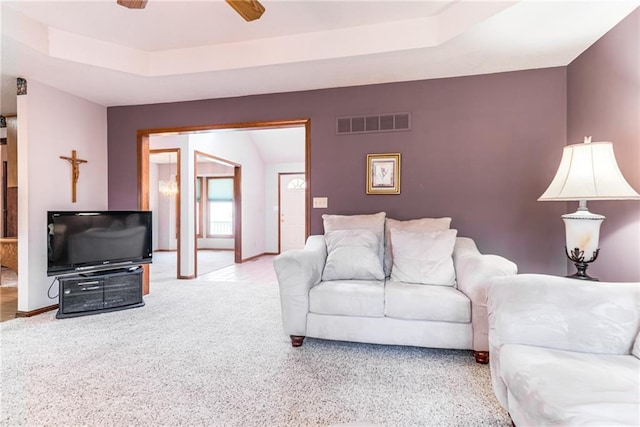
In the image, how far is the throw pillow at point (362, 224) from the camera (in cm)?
290

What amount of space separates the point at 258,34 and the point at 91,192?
2823mm

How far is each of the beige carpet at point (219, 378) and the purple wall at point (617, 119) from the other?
1.29 m

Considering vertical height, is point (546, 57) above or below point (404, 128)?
above

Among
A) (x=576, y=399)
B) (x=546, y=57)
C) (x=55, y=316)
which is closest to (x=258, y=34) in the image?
(x=546, y=57)

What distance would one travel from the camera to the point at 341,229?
2941 mm

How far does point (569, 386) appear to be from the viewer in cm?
111

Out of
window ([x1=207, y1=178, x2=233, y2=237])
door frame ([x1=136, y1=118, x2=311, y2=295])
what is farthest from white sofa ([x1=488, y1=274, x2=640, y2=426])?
window ([x1=207, y1=178, x2=233, y2=237])

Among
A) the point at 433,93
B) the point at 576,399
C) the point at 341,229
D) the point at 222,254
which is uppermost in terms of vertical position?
the point at 433,93

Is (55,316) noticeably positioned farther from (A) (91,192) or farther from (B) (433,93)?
(B) (433,93)

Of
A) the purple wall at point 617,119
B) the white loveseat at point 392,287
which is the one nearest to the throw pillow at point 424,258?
the white loveseat at point 392,287

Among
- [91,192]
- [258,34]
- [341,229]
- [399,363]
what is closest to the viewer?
[399,363]

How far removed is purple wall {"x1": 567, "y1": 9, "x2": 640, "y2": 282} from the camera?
2092 mm

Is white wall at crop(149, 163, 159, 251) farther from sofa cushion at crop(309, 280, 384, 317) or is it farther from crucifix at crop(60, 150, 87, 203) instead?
sofa cushion at crop(309, 280, 384, 317)

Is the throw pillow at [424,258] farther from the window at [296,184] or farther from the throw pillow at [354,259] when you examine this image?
the window at [296,184]
